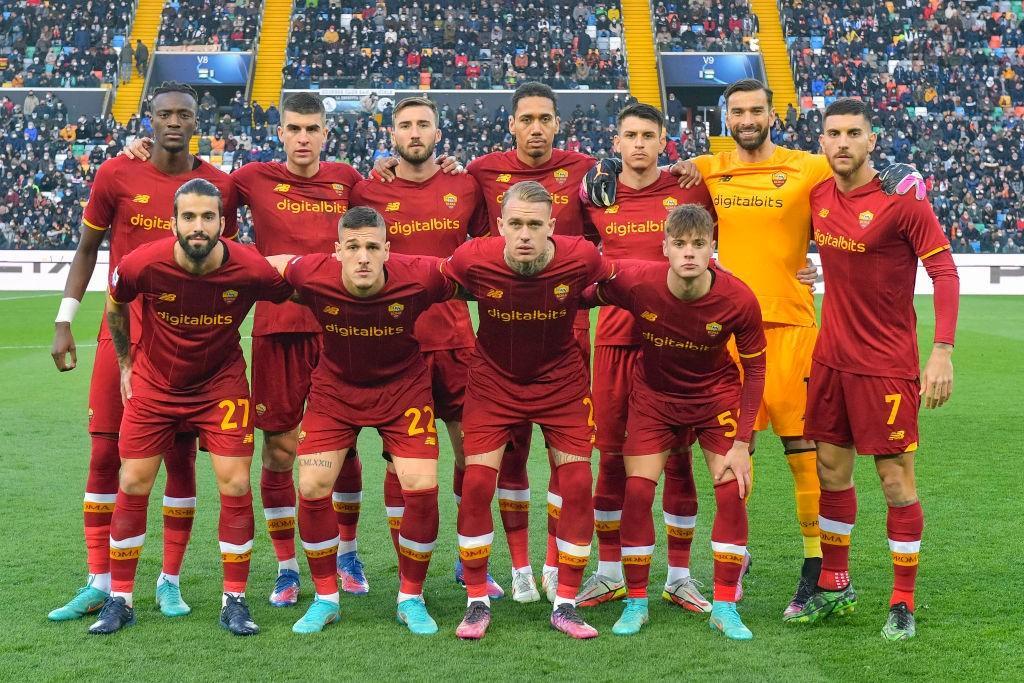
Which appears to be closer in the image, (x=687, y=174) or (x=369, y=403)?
(x=369, y=403)

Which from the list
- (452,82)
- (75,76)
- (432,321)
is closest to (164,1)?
(75,76)

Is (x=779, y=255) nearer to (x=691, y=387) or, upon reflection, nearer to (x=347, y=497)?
(x=691, y=387)

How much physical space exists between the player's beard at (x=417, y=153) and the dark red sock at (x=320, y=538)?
1.80m

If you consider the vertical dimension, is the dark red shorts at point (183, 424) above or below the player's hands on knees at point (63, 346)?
below

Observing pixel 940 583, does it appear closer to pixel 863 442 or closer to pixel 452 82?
pixel 863 442

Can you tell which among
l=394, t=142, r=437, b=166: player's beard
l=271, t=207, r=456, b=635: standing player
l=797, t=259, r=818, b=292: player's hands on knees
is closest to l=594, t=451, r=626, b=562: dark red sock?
l=271, t=207, r=456, b=635: standing player

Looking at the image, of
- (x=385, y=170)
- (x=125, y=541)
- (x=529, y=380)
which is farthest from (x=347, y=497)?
(x=385, y=170)

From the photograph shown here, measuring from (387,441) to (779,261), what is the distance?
210cm

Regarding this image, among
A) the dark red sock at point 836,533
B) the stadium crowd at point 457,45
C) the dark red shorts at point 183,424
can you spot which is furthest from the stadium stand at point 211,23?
the dark red sock at point 836,533

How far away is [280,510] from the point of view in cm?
566

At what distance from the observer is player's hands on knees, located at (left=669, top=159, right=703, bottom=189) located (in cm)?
574

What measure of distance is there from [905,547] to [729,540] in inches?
30.1

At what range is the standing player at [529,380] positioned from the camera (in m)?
5.06

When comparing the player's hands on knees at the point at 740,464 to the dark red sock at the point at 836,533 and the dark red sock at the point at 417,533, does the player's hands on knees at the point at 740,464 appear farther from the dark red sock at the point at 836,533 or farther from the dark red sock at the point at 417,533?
the dark red sock at the point at 417,533
